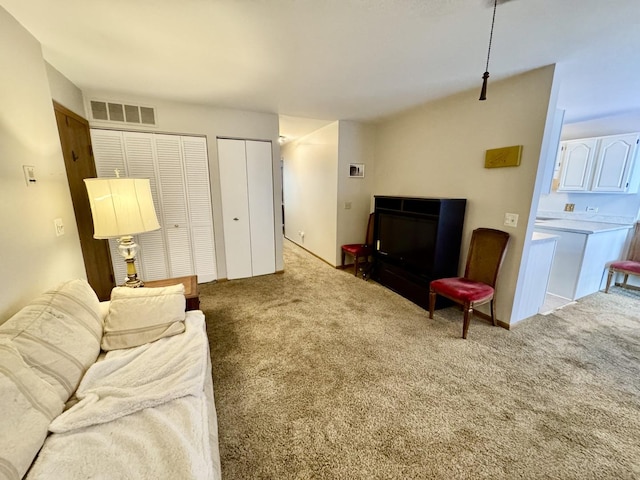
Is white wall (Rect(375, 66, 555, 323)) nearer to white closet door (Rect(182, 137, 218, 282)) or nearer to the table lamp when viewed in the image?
white closet door (Rect(182, 137, 218, 282))

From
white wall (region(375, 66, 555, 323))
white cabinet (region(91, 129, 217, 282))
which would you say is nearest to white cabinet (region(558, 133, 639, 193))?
white wall (region(375, 66, 555, 323))

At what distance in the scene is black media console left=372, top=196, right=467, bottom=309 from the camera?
276 centimetres

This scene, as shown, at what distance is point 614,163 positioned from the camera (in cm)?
349

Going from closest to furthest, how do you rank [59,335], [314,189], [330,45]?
1. [59,335]
2. [330,45]
3. [314,189]

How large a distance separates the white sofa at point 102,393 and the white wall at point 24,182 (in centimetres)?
26

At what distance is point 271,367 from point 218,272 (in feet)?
6.88

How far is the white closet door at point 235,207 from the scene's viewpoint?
3.45m

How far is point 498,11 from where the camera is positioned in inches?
58.3

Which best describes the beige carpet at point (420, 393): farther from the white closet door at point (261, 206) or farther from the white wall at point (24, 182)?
the white wall at point (24, 182)

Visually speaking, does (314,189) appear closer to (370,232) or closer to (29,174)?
(370,232)

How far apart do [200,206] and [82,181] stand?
118 cm

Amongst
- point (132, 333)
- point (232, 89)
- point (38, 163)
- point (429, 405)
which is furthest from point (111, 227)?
point (429, 405)

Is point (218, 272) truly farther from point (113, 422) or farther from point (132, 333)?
point (113, 422)

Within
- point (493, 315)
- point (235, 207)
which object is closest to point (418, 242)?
point (493, 315)
